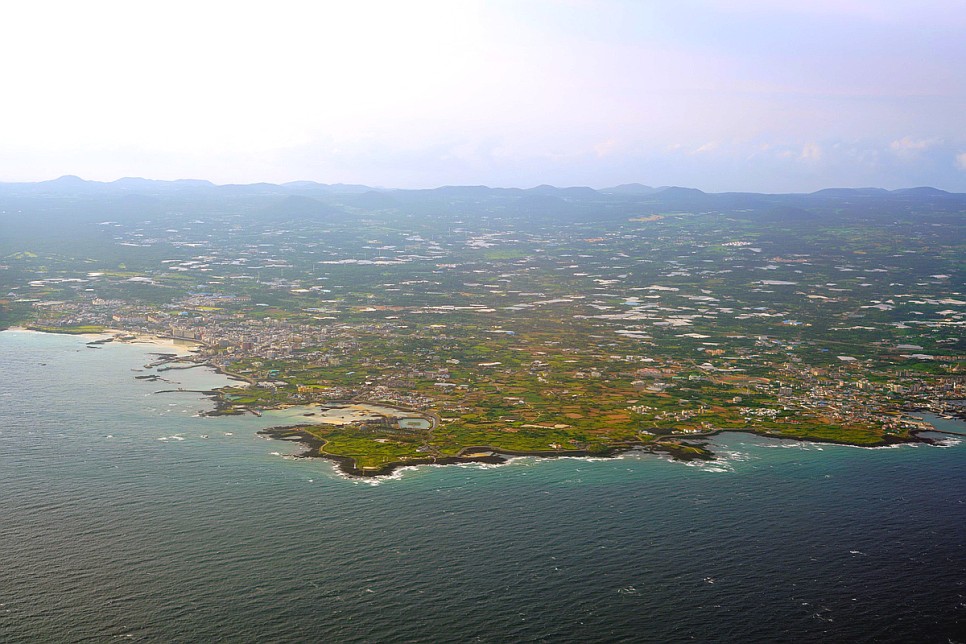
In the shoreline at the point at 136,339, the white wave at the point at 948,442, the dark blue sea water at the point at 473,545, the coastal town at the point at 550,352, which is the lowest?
the shoreline at the point at 136,339

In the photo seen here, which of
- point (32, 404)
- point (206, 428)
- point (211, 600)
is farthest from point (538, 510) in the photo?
point (32, 404)

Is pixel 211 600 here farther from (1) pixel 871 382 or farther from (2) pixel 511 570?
(1) pixel 871 382

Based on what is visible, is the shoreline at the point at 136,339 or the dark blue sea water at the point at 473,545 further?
the shoreline at the point at 136,339

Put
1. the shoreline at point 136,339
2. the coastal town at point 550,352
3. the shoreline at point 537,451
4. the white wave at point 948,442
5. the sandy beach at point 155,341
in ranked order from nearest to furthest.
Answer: the shoreline at point 537,451 → the white wave at point 948,442 → the coastal town at point 550,352 → the sandy beach at point 155,341 → the shoreline at point 136,339

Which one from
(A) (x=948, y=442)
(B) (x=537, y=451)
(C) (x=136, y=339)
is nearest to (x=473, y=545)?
(B) (x=537, y=451)

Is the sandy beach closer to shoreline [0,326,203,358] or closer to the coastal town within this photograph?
shoreline [0,326,203,358]

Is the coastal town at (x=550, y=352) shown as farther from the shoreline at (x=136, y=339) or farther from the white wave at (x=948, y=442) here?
the white wave at (x=948, y=442)

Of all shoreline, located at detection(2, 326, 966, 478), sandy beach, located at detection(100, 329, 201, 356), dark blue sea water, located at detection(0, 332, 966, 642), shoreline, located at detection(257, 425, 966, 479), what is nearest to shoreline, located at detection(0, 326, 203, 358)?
sandy beach, located at detection(100, 329, 201, 356)

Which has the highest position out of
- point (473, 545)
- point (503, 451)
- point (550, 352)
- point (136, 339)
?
point (473, 545)

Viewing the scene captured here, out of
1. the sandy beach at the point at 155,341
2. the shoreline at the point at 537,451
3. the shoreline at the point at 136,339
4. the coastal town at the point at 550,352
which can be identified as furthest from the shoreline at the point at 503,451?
the shoreline at the point at 136,339

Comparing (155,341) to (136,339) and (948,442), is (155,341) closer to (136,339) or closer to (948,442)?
(136,339)
